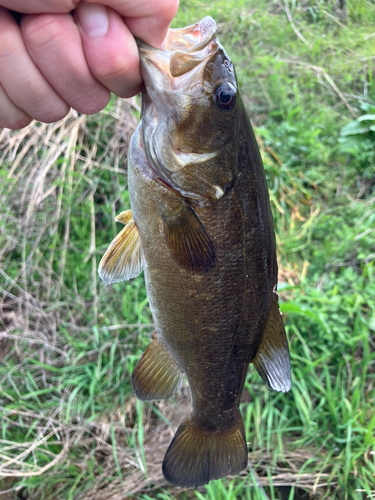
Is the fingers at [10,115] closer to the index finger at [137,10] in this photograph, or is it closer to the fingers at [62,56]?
the fingers at [62,56]

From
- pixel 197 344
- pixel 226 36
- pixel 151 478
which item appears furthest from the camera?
pixel 226 36

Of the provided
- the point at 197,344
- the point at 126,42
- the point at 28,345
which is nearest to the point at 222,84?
the point at 126,42

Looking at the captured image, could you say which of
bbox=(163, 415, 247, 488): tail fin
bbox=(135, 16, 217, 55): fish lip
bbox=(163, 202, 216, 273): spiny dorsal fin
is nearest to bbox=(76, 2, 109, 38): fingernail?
bbox=(135, 16, 217, 55): fish lip

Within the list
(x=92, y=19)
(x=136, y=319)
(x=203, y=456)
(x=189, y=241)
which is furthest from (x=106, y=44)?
(x=136, y=319)

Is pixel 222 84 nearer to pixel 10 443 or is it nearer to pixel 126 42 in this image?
pixel 126 42

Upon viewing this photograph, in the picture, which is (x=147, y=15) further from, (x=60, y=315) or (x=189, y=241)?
(x=60, y=315)
